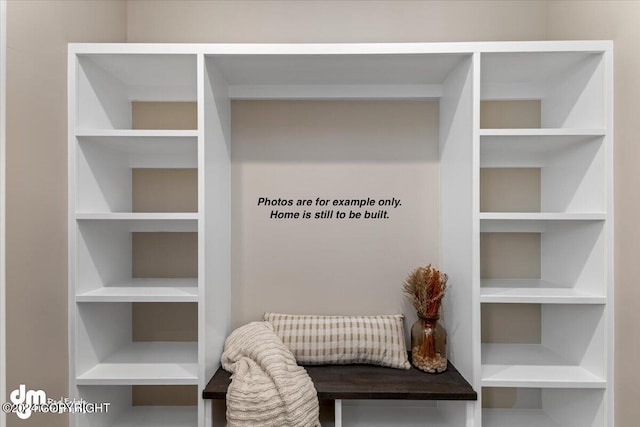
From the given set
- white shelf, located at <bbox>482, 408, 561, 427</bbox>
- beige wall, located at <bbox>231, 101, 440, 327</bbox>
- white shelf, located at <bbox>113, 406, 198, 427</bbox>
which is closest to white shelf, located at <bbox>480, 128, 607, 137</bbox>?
beige wall, located at <bbox>231, 101, 440, 327</bbox>

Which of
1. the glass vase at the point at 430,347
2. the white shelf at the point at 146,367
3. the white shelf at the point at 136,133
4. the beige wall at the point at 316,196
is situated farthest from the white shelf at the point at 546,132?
the white shelf at the point at 146,367

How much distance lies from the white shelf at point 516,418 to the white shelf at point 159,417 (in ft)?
4.59

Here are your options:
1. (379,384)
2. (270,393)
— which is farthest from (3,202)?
(379,384)

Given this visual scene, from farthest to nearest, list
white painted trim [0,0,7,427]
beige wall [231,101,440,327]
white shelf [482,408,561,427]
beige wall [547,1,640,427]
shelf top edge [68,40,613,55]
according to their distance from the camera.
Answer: beige wall [231,101,440,327], white shelf [482,408,561,427], shelf top edge [68,40,613,55], beige wall [547,1,640,427], white painted trim [0,0,7,427]

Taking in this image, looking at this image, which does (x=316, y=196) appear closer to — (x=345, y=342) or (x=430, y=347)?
(x=345, y=342)

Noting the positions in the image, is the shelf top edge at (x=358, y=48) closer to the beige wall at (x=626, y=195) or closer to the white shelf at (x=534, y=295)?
the beige wall at (x=626, y=195)

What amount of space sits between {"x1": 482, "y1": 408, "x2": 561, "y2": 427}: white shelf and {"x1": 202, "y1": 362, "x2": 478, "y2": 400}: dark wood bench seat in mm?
388

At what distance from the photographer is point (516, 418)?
84.4 inches

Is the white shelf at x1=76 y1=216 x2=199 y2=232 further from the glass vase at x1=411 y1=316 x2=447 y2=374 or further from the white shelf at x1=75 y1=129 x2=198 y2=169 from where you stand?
the glass vase at x1=411 y1=316 x2=447 y2=374

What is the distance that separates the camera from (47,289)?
164 cm

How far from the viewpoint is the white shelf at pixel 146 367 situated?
70.4 inches

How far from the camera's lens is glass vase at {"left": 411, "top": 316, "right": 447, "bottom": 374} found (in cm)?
197

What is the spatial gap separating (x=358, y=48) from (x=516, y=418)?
186 centimetres

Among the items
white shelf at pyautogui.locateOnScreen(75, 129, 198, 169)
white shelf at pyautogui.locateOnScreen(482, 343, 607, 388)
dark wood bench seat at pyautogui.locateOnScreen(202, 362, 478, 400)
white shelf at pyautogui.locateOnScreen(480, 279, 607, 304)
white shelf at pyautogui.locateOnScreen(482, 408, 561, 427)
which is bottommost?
white shelf at pyautogui.locateOnScreen(482, 408, 561, 427)
